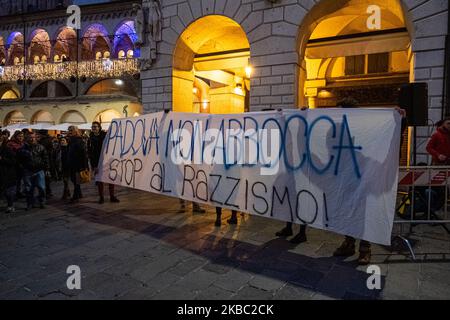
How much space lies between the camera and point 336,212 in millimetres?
4172

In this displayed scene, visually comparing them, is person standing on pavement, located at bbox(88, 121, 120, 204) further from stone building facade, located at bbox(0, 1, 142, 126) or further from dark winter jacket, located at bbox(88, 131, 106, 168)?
stone building facade, located at bbox(0, 1, 142, 126)

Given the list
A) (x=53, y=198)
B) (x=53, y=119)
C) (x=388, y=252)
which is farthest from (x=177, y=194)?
(x=53, y=119)

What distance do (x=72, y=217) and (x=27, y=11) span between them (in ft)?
95.3

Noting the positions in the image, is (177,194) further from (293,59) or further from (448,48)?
(448,48)

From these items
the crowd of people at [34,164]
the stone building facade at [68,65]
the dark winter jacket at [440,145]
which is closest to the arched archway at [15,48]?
the stone building facade at [68,65]

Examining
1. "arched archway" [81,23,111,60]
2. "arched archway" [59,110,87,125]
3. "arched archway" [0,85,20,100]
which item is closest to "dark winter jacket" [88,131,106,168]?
"arched archway" [59,110,87,125]

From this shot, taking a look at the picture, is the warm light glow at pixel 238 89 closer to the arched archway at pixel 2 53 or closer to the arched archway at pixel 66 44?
the arched archway at pixel 66 44

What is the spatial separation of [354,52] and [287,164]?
24.6ft

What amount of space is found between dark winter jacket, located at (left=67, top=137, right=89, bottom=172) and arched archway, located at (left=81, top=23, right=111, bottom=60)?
1950 cm

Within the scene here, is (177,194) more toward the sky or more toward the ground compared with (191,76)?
more toward the ground

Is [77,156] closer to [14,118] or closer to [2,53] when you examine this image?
[14,118]

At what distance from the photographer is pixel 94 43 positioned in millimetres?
25688

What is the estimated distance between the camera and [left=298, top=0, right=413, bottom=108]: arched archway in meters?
9.77

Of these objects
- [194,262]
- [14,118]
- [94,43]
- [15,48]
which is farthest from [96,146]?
[15,48]
